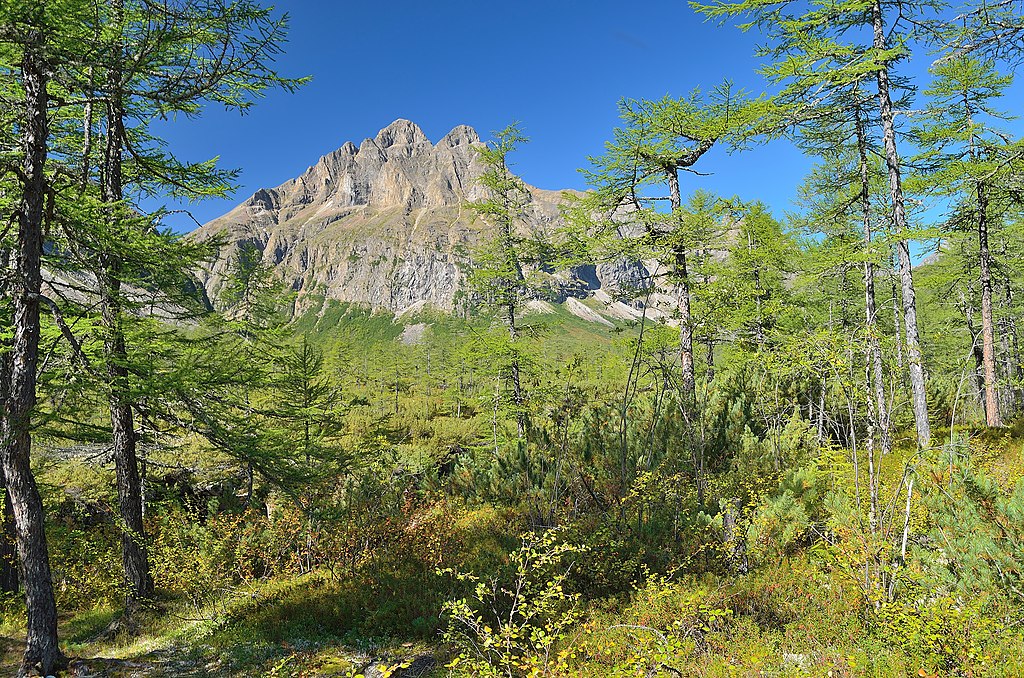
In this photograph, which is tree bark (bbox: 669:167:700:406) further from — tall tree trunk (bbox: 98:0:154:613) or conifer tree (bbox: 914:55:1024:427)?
tall tree trunk (bbox: 98:0:154:613)

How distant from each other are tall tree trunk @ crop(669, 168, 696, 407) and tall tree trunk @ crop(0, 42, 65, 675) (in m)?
9.53

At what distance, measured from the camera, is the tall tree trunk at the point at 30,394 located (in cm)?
487

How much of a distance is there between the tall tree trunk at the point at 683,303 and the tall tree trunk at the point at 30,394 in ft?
31.3

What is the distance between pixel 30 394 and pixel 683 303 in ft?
33.6

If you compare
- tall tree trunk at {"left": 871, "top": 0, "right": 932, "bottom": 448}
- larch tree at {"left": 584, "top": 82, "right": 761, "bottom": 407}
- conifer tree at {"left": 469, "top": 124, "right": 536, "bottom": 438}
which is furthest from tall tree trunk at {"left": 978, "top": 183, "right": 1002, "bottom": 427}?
conifer tree at {"left": 469, "top": 124, "right": 536, "bottom": 438}

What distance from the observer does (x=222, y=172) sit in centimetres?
809

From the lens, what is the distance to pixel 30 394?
16.1ft

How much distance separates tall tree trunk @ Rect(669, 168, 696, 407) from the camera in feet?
31.1

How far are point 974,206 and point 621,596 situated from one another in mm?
17140

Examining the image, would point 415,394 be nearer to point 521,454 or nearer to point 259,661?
point 521,454

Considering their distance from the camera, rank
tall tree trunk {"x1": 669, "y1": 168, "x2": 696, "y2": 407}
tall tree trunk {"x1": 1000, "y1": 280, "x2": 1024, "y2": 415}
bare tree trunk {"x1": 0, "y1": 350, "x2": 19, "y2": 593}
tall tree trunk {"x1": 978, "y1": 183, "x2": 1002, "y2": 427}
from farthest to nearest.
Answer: tall tree trunk {"x1": 1000, "y1": 280, "x2": 1024, "y2": 415} → tall tree trunk {"x1": 978, "y1": 183, "x2": 1002, "y2": 427} → tall tree trunk {"x1": 669, "y1": 168, "x2": 696, "y2": 407} → bare tree trunk {"x1": 0, "y1": 350, "x2": 19, "y2": 593}

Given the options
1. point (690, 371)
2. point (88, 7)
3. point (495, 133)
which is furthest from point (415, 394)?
point (88, 7)

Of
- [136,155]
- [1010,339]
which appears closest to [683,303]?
[136,155]

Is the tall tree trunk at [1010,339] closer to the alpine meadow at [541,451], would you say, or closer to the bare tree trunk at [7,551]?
the alpine meadow at [541,451]
